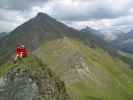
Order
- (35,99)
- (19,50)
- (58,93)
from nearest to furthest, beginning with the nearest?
(35,99), (58,93), (19,50)

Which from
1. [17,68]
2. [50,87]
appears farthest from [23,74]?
[50,87]

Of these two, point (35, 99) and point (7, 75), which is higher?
point (7, 75)

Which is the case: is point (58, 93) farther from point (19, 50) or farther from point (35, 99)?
point (19, 50)

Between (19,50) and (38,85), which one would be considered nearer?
(38,85)

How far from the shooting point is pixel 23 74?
180 ft

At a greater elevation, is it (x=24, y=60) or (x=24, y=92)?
(x=24, y=60)

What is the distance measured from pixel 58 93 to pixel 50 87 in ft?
7.89

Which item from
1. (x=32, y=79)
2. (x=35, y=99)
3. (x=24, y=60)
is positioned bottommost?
(x=35, y=99)

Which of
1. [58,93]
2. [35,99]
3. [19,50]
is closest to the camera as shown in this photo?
[35,99]

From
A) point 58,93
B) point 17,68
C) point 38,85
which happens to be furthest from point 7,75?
point 58,93

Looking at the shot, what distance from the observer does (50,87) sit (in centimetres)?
5678

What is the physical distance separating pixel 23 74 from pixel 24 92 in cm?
312

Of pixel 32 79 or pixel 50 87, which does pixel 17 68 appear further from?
A: pixel 50 87

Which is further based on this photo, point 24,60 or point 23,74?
point 24,60
